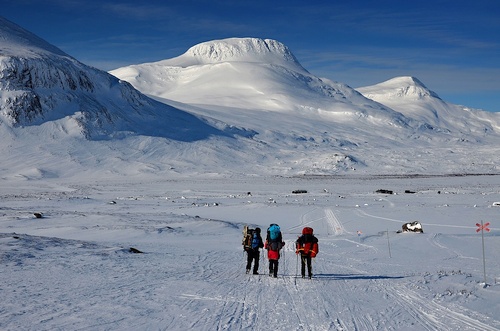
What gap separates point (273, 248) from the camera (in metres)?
15.4

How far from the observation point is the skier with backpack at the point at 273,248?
602 inches

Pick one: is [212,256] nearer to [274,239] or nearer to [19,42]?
[274,239]

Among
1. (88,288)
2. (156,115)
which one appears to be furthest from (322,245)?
(156,115)

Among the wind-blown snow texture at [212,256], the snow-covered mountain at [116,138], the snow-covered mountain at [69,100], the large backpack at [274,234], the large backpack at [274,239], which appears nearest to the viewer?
the wind-blown snow texture at [212,256]

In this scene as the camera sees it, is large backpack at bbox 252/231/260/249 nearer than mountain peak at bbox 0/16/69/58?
Yes

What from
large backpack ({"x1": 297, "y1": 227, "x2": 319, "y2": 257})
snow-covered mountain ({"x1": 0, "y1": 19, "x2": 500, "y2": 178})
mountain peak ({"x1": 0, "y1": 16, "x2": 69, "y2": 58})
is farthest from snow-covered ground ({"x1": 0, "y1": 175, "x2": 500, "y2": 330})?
mountain peak ({"x1": 0, "y1": 16, "x2": 69, "y2": 58})

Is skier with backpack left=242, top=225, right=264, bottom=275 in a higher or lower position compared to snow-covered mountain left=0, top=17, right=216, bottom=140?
lower

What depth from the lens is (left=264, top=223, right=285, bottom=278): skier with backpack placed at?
1530cm

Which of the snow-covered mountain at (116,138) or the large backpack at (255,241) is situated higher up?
the snow-covered mountain at (116,138)

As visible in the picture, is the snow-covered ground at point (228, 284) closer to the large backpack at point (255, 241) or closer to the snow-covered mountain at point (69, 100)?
the large backpack at point (255, 241)

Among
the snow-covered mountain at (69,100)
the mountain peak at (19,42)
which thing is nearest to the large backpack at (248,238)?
the snow-covered mountain at (69,100)

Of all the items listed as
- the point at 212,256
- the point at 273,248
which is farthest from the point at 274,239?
the point at 212,256

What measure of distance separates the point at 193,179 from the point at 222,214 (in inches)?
2250

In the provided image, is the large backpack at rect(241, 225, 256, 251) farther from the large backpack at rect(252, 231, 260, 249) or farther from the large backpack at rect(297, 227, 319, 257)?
the large backpack at rect(297, 227, 319, 257)
